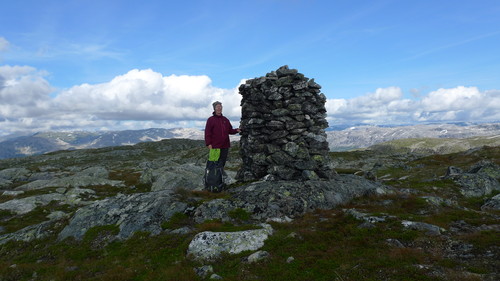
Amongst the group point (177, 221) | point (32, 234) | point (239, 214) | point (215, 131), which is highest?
point (215, 131)

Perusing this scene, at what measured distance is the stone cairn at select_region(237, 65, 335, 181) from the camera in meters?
25.8

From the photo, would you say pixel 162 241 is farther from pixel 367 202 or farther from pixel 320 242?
pixel 367 202

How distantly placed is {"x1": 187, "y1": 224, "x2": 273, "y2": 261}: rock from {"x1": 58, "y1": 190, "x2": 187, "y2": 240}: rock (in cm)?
475

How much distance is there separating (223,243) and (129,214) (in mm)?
9724

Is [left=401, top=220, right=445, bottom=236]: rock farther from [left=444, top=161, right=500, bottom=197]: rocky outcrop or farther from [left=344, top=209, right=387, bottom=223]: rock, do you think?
[left=444, top=161, right=500, bottom=197]: rocky outcrop

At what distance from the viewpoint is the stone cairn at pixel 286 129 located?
2580cm

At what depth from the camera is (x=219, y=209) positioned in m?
19.2

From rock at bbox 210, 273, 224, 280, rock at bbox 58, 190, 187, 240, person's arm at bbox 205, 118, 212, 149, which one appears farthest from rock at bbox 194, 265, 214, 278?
person's arm at bbox 205, 118, 212, 149

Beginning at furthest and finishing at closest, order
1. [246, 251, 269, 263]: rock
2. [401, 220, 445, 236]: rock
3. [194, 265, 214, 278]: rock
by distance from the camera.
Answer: [401, 220, 445, 236]: rock → [246, 251, 269, 263]: rock → [194, 265, 214, 278]: rock

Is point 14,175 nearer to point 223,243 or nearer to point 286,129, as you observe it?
point 286,129

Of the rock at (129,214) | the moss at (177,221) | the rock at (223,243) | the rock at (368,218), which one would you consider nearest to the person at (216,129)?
the rock at (129,214)

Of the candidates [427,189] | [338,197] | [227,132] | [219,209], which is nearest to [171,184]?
[227,132]

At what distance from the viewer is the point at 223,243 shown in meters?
14.2

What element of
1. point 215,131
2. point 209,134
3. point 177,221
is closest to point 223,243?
point 177,221
